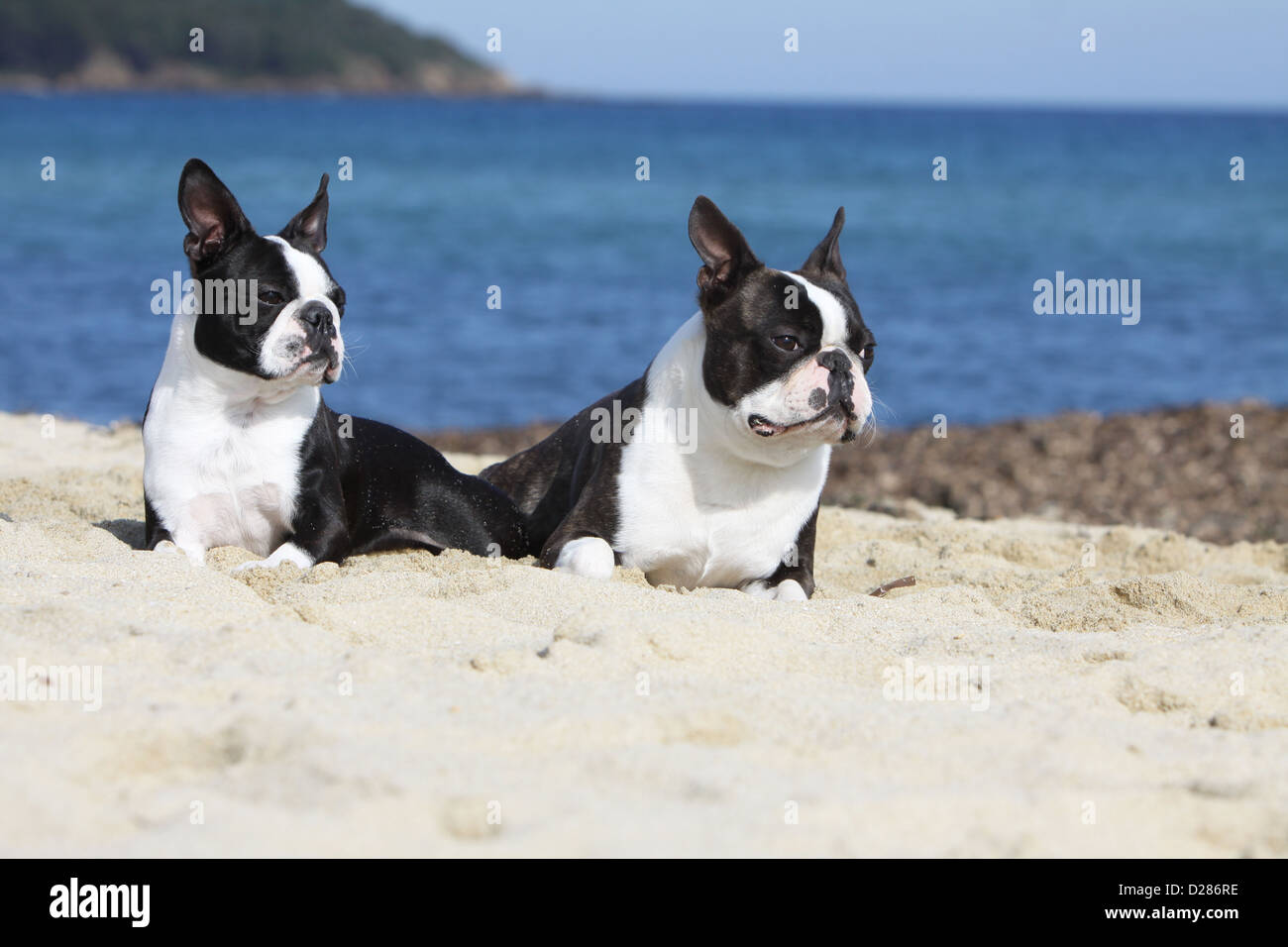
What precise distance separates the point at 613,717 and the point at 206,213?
278 centimetres

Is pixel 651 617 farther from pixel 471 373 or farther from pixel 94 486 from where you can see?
pixel 471 373

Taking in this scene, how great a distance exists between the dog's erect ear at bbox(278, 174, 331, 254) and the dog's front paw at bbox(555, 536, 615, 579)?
153 centimetres

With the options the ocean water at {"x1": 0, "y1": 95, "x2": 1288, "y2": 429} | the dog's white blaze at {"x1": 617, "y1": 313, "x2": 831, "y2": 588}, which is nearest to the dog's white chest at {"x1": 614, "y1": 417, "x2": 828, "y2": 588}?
the dog's white blaze at {"x1": 617, "y1": 313, "x2": 831, "y2": 588}

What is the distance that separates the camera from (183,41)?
109500 mm

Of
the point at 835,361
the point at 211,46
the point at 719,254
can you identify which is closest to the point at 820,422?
the point at 835,361

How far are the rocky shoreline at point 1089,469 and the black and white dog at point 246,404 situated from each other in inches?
158

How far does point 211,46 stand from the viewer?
10900 cm

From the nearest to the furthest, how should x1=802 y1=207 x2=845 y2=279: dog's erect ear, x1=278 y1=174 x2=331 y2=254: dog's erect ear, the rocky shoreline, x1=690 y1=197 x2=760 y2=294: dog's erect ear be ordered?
x1=690 y1=197 x2=760 y2=294: dog's erect ear < x1=278 y1=174 x2=331 y2=254: dog's erect ear < x1=802 y1=207 x2=845 y2=279: dog's erect ear < the rocky shoreline

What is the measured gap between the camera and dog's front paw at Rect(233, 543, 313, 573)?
16.6 ft

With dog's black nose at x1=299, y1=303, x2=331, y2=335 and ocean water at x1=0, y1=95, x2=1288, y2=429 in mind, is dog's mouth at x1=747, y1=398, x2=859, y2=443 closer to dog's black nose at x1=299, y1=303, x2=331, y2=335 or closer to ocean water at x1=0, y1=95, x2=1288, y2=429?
ocean water at x1=0, y1=95, x2=1288, y2=429

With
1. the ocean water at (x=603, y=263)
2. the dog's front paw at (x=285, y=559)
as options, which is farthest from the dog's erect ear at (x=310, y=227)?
the dog's front paw at (x=285, y=559)

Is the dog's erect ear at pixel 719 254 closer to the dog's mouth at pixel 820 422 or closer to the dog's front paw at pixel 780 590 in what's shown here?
the dog's mouth at pixel 820 422

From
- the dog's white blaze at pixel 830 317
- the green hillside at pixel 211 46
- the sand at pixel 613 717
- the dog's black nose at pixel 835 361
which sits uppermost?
the green hillside at pixel 211 46

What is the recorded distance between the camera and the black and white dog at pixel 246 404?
511cm
